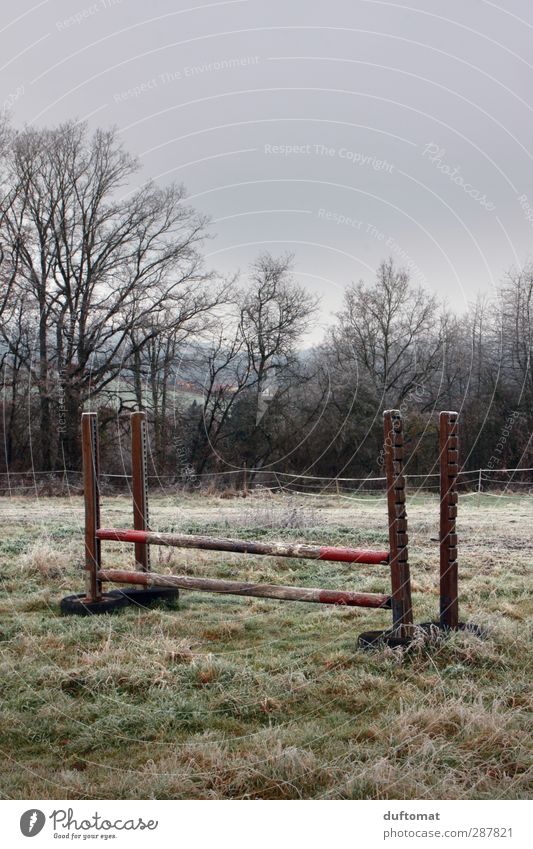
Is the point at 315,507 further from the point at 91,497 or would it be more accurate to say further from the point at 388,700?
the point at 388,700

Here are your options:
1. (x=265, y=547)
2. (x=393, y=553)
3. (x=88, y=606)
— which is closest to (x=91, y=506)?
(x=88, y=606)

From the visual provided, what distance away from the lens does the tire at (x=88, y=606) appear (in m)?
7.66

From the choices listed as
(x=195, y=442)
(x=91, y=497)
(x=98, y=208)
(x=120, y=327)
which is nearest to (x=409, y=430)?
(x=195, y=442)

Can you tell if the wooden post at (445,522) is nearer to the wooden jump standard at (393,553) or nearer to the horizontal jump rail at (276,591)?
the wooden jump standard at (393,553)

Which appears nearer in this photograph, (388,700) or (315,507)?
(388,700)

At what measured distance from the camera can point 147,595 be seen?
812 centimetres

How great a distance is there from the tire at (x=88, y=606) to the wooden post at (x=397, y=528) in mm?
3126

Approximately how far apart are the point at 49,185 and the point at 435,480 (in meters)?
14.2

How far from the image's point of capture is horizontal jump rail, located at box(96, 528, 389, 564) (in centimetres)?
622

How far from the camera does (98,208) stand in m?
22.1

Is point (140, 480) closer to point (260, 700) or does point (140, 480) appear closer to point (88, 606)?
point (88, 606)

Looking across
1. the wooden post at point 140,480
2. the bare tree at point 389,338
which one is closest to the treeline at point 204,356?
the bare tree at point 389,338

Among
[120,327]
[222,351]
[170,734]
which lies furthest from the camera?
[120,327]

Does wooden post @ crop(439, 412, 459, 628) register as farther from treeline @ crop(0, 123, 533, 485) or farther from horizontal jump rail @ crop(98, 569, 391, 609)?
treeline @ crop(0, 123, 533, 485)
